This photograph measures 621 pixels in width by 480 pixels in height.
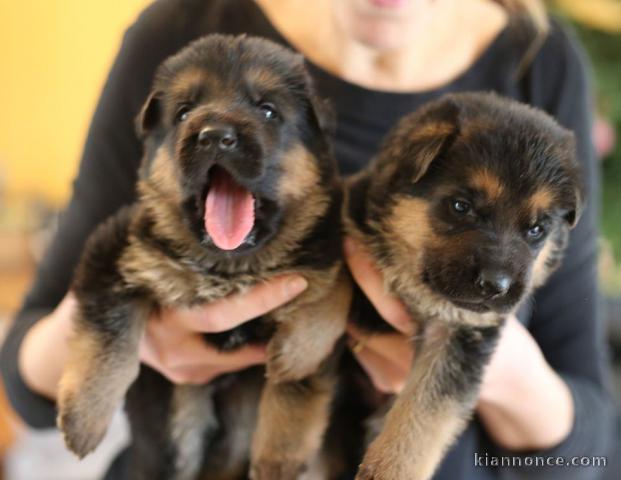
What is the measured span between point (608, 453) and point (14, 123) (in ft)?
10.4

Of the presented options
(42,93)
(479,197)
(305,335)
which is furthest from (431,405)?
(42,93)

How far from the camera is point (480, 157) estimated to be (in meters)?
1.07

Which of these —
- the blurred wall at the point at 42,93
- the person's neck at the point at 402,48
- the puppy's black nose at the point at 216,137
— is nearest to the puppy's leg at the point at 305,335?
the puppy's black nose at the point at 216,137

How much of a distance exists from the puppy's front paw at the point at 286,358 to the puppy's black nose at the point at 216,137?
361 millimetres

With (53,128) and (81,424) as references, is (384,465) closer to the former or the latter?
(81,424)

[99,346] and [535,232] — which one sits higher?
[535,232]

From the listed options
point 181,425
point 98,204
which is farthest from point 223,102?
point 181,425

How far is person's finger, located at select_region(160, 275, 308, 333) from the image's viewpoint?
3.84 feet

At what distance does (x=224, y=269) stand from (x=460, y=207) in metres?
0.40

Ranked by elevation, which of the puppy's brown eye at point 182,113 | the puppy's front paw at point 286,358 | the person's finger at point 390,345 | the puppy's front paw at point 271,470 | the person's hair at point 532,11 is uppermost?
the puppy's brown eye at point 182,113

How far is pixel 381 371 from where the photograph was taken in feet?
4.14

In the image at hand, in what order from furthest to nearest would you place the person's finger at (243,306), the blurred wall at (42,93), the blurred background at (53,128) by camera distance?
the blurred wall at (42,93), the blurred background at (53,128), the person's finger at (243,306)

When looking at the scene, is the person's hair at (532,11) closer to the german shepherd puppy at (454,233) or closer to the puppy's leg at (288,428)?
the german shepherd puppy at (454,233)

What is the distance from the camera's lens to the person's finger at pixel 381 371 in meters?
1.26
